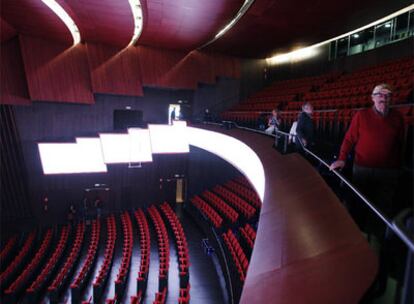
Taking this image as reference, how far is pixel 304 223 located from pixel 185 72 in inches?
372

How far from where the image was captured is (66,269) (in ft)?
20.4

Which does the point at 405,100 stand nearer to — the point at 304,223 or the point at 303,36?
the point at 304,223

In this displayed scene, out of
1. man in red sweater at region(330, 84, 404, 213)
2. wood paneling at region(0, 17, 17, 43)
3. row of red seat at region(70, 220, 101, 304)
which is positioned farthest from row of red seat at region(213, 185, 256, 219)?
wood paneling at region(0, 17, 17, 43)

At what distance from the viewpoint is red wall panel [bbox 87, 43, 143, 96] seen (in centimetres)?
903

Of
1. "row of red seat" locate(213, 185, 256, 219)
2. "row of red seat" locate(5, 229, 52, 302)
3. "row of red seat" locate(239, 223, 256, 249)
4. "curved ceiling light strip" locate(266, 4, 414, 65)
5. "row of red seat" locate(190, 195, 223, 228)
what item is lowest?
"row of red seat" locate(5, 229, 52, 302)

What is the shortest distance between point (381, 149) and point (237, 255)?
4257mm

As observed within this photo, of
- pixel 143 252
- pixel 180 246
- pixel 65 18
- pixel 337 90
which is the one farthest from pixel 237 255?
pixel 65 18

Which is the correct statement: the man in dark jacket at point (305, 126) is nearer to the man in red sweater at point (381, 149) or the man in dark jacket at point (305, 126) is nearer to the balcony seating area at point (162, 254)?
the man in red sweater at point (381, 149)

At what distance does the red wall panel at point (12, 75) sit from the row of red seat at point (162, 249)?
4.70 meters

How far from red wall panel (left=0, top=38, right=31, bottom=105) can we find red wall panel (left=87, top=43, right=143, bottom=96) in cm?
176

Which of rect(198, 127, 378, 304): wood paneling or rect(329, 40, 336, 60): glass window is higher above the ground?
rect(329, 40, 336, 60): glass window

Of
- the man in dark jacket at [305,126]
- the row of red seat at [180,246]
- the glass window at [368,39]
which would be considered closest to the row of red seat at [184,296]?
the row of red seat at [180,246]

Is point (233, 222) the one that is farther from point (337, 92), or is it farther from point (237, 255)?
point (337, 92)

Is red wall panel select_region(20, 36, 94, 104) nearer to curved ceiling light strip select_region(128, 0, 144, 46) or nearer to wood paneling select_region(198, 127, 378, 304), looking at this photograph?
curved ceiling light strip select_region(128, 0, 144, 46)
